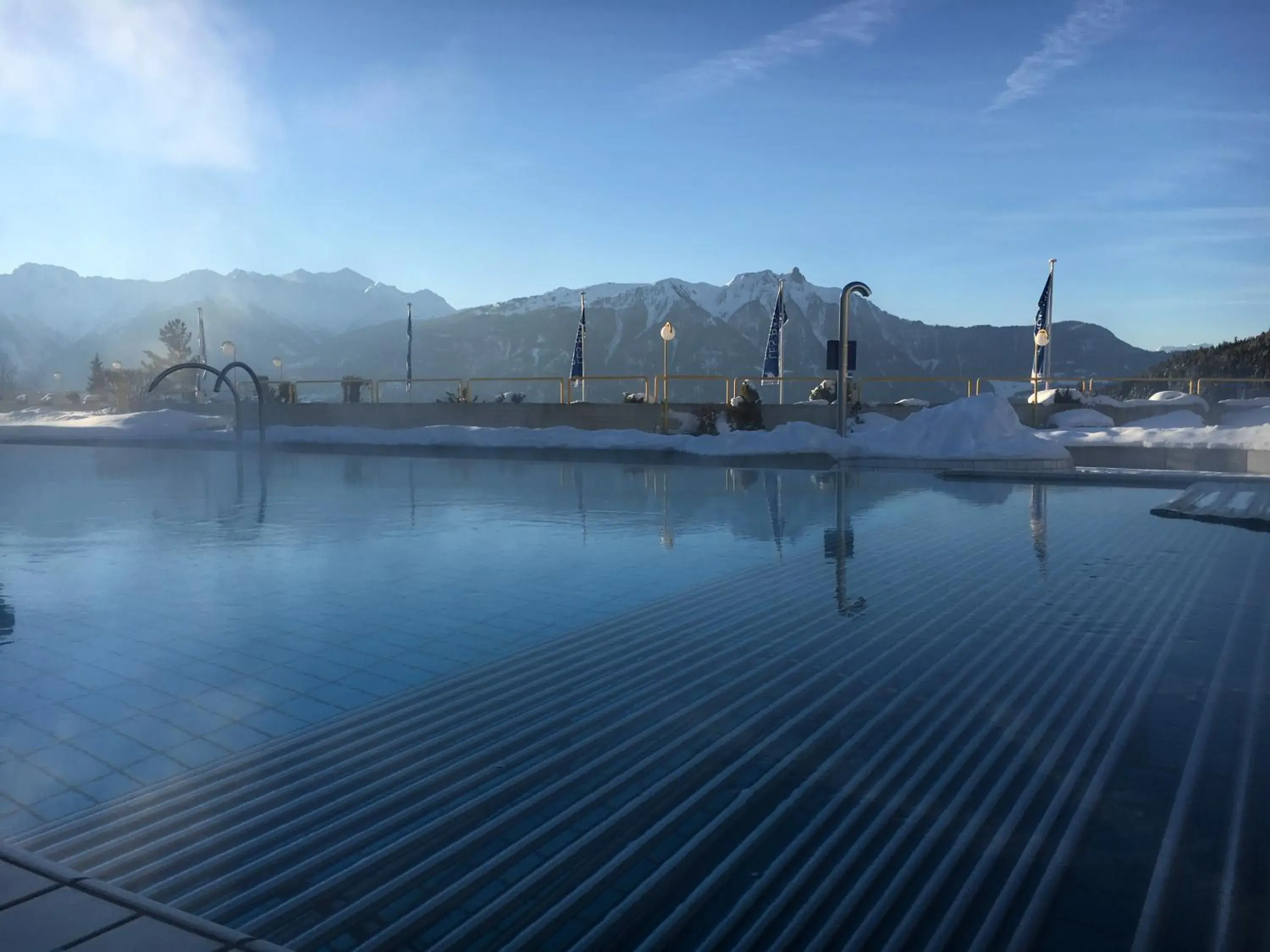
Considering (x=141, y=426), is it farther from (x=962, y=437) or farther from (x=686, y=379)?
(x=962, y=437)

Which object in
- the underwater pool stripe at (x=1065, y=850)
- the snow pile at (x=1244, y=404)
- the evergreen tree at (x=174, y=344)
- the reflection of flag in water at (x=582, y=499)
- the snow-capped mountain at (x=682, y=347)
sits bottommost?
the underwater pool stripe at (x=1065, y=850)

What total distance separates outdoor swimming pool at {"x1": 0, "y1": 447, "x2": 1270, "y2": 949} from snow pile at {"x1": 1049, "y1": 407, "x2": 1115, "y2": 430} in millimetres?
16001

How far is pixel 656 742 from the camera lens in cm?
372

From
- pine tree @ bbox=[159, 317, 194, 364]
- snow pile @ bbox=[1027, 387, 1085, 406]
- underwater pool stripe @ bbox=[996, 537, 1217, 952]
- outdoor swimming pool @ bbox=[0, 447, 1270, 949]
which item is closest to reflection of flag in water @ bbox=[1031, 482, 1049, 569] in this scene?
outdoor swimming pool @ bbox=[0, 447, 1270, 949]

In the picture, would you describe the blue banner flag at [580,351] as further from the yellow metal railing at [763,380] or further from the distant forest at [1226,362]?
the distant forest at [1226,362]

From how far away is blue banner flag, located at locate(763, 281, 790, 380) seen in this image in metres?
30.8

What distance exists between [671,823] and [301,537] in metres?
6.99

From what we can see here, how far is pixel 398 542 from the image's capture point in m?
8.84

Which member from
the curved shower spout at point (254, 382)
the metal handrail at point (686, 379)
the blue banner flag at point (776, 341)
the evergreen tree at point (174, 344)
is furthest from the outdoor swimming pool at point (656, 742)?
the evergreen tree at point (174, 344)

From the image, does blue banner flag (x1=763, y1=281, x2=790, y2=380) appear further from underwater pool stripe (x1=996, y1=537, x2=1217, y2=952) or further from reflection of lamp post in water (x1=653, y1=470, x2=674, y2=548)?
underwater pool stripe (x1=996, y1=537, x2=1217, y2=952)

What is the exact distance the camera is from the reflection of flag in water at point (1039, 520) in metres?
8.14

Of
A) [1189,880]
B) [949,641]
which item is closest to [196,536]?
[949,641]

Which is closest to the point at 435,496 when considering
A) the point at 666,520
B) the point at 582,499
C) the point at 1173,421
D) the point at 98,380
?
the point at 582,499

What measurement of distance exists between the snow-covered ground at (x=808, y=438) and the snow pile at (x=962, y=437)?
0.06 ft
